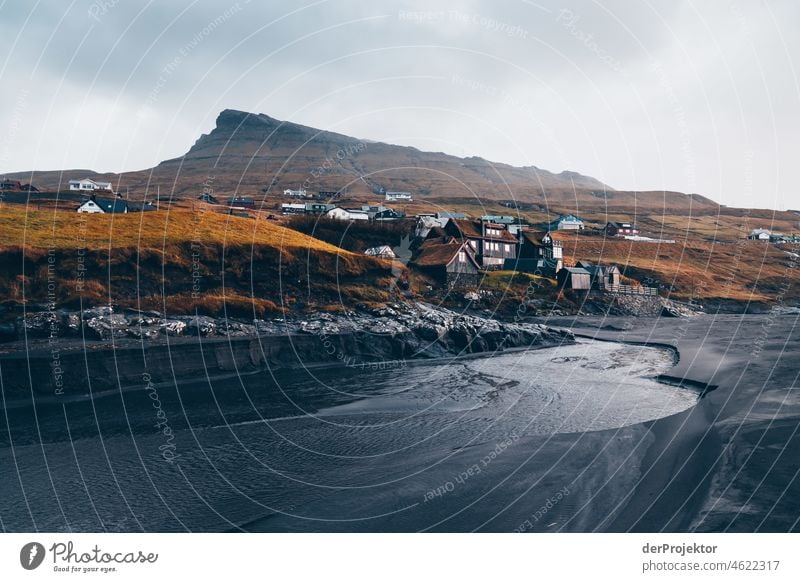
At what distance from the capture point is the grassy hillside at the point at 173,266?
3222 centimetres

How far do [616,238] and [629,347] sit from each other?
198 feet

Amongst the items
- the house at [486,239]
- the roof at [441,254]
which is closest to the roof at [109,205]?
the roof at [441,254]

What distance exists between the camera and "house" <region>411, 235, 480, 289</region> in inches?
1987

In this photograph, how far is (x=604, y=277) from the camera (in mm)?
58781

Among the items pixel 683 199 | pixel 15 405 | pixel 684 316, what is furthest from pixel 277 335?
pixel 683 199

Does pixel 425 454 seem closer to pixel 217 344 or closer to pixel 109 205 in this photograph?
pixel 217 344

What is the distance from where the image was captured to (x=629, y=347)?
38969 millimetres

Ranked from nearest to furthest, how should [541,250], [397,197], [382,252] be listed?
[382,252], [541,250], [397,197]

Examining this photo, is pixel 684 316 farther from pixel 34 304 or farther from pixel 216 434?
pixel 34 304

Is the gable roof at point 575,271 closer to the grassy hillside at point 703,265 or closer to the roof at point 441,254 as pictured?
the grassy hillside at point 703,265

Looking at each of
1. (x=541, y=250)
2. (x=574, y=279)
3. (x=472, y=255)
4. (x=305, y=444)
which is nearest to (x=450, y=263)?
(x=472, y=255)

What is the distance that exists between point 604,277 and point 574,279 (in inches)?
165

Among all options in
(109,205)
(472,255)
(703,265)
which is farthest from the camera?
(703,265)

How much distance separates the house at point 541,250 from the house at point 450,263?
1142cm
